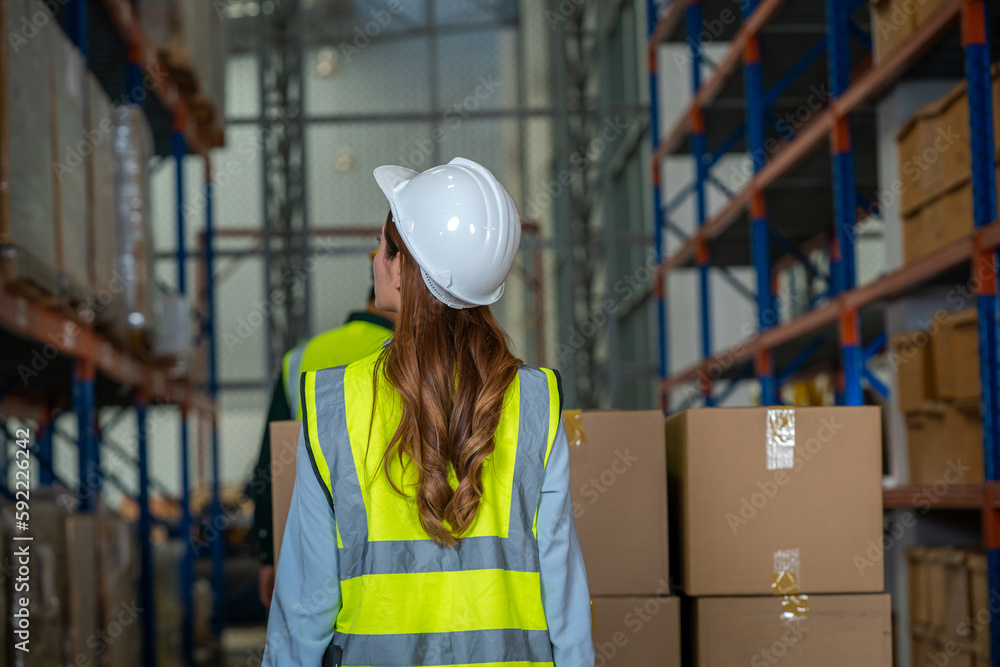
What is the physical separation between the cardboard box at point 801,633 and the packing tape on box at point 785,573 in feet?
0.11

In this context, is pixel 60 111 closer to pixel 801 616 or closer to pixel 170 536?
pixel 801 616

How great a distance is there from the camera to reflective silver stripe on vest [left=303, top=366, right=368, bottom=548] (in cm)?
178

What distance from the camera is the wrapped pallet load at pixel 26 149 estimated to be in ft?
12.2

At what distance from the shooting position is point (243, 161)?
1275 centimetres

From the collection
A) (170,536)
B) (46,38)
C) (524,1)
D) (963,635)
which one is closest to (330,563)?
(46,38)

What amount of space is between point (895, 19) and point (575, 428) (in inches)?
155

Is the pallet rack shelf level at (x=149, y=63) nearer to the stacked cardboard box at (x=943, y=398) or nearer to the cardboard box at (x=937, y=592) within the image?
the stacked cardboard box at (x=943, y=398)

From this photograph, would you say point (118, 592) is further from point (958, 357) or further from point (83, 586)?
point (958, 357)

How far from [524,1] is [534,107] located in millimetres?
1347

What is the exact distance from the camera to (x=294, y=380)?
3172 millimetres

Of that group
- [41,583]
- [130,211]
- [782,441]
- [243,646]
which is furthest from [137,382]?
[782,441]

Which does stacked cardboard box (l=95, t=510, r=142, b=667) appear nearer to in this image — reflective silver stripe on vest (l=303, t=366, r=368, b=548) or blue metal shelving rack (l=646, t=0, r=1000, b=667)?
reflective silver stripe on vest (l=303, t=366, r=368, b=548)

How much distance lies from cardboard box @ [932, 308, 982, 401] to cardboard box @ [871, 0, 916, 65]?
1.51 m

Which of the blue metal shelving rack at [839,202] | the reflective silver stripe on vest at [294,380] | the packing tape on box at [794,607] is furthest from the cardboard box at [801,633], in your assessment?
the blue metal shelving rack at [839,202]
